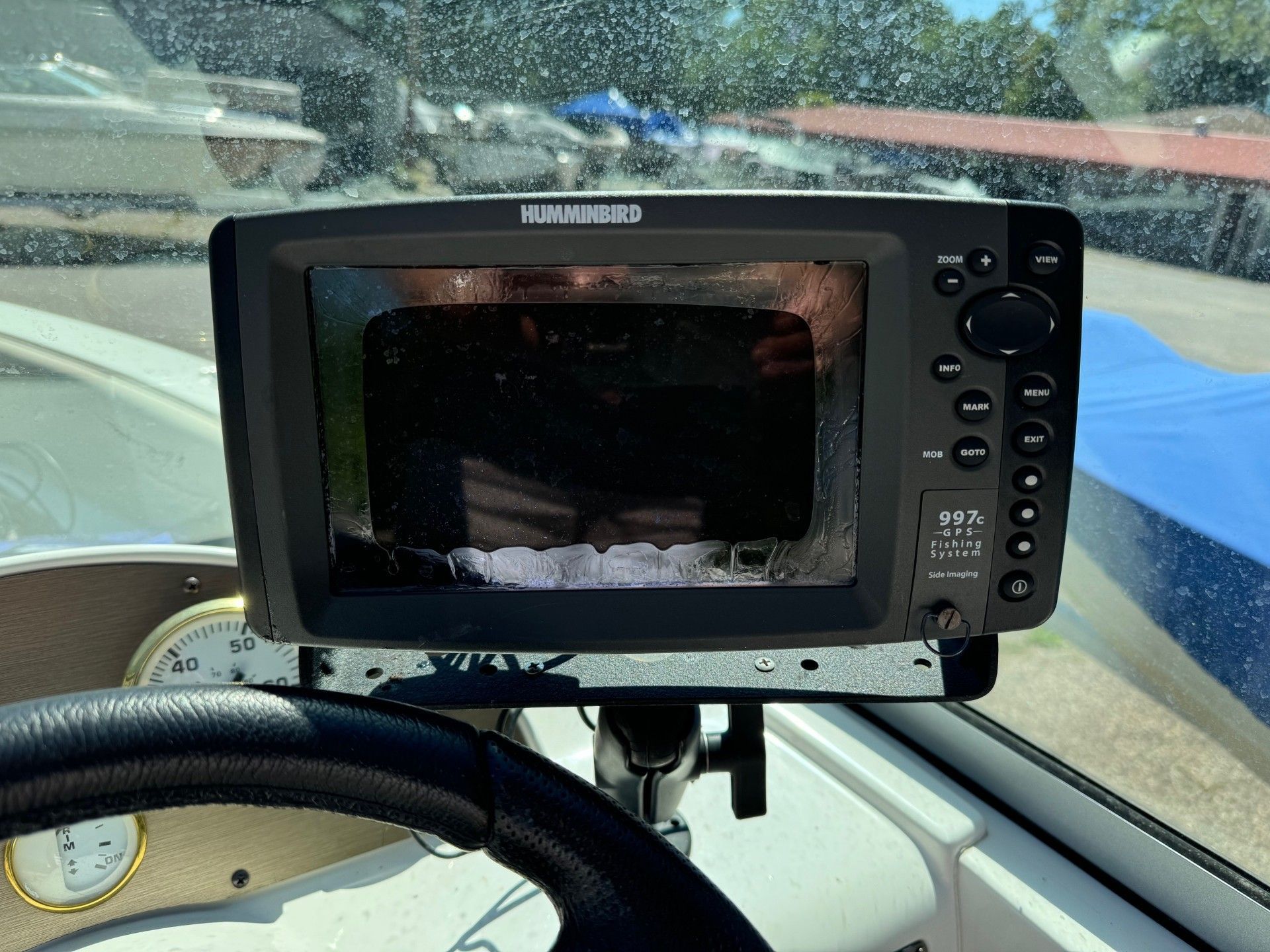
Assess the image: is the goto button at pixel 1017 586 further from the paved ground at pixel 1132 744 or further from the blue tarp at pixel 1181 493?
the paved ground at pixel 1132 744

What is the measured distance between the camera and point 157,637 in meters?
1.02

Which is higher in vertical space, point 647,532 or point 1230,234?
point 1230,234

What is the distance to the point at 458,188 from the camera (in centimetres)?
100

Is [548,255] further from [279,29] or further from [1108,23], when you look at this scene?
[1108,23]

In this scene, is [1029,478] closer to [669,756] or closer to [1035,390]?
[1035,390]

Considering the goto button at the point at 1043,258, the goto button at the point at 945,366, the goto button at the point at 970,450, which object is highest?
the goto button at the point at 1043,258

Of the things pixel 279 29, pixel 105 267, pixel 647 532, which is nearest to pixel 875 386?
pixel 647 532

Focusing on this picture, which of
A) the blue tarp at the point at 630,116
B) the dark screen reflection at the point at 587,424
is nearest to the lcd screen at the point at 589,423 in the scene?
the dark screen reflection at the point at 587,424

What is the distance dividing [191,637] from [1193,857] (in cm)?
112

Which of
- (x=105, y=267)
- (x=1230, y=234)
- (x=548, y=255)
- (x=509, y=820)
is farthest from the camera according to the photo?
(x=105, y=267)

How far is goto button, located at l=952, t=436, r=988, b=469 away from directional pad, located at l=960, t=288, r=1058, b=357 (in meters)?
0.06

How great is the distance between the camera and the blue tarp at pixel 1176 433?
0.89 m

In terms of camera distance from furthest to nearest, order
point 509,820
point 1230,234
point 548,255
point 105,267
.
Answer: point 105,267 → point 1230,234 → point 548,255 → point 509,820

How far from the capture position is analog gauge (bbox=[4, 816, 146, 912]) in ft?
3.31
